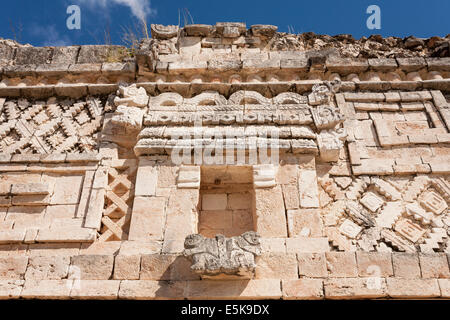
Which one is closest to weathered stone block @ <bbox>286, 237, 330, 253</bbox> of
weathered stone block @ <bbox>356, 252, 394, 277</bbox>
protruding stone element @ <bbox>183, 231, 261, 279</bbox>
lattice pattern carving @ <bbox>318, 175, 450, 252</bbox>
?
lattice pattern carving @ <bbox>318, 175, 450, 252</bbox>

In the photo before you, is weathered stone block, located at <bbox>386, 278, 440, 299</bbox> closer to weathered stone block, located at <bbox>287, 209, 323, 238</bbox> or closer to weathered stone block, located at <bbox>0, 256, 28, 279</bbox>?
weathered stone block, located at <bbox>287, 209, 323, 238</bbox>

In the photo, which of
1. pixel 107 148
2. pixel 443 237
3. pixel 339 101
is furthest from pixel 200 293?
pixel 339 101

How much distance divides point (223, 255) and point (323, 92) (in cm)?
275

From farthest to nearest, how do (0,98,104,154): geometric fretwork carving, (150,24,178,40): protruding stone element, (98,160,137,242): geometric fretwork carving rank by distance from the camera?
(150,24,178,40): protruding stone element, (0,98,104,154): geometric fretwork carving, (98,160,137,242): geometric fretwork carving

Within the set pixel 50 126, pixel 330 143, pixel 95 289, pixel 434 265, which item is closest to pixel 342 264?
pixel 434 265

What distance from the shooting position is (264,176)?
16.0 feet

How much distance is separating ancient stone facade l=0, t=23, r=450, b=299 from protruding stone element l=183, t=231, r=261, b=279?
0.01 meters

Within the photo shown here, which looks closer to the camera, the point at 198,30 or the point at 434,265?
the point at 434,265

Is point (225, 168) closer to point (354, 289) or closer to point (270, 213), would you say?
point (270, 213)

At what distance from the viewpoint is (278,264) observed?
414cm

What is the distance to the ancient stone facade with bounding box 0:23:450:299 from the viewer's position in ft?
13.3

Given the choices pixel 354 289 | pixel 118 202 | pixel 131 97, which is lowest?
pixel 354 289

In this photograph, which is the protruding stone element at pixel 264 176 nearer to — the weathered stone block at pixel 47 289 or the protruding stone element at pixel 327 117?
the protruding stone element at pixel 327 117
